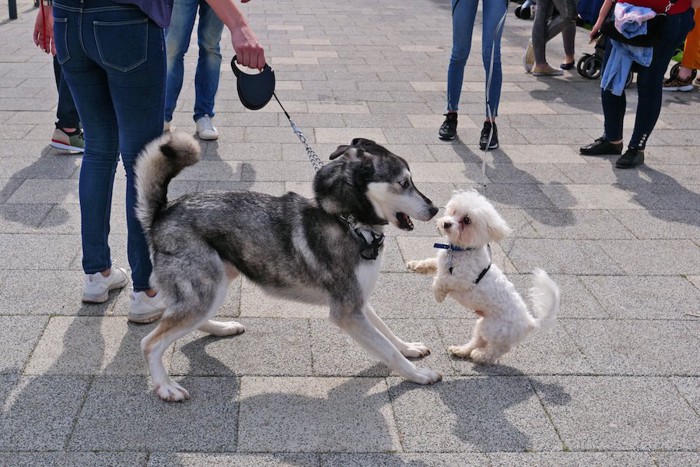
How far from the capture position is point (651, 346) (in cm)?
371

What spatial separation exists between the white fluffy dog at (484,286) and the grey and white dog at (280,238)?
33cm

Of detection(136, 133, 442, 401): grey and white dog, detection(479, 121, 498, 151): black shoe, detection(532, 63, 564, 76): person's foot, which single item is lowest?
detection(532, 63, 564, 76): person's foot

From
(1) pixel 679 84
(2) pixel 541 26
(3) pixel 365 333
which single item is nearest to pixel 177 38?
(3) pixel 365 333

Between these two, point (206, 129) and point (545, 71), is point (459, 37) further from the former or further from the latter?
point (545, 71)

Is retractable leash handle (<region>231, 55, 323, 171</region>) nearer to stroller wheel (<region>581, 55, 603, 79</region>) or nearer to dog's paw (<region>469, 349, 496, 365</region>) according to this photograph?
dog's paw (<region>469, 349, 496, 365</region>)

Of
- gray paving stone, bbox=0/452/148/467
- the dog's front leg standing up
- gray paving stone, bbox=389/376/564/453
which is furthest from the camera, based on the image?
the dog's front leg standing up

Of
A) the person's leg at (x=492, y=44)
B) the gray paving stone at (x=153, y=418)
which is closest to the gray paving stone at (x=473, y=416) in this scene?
the gray paving stone at (x=153, y=418)

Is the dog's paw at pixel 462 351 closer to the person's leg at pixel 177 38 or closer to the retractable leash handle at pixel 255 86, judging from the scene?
the retractable leash handle at pixel 255 86

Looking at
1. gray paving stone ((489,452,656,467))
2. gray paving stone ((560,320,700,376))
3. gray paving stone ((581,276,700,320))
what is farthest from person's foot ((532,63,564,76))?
gray paving stone ((489,452,656,467))

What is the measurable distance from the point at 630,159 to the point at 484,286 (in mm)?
3776

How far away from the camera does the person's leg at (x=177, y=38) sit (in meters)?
6.32

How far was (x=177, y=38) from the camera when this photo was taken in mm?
6449

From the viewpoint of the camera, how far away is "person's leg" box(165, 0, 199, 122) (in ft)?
20.7

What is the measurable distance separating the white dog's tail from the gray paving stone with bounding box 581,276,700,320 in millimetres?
719
